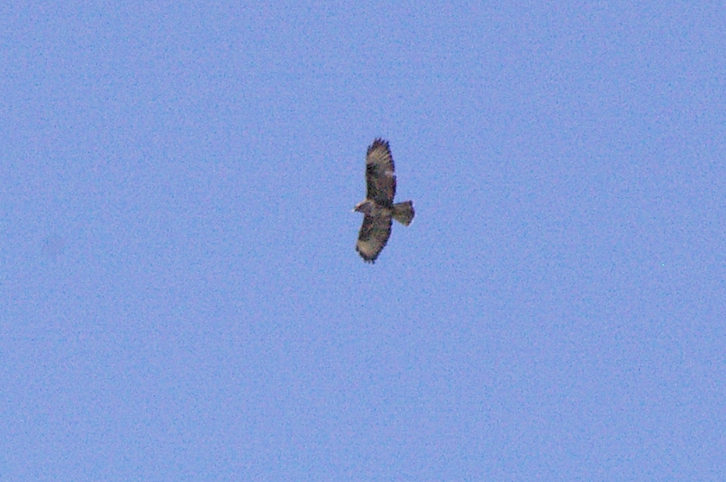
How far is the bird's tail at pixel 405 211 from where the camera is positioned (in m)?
77.9

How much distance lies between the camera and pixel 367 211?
78500 millimetres

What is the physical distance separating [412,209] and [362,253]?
3394mm

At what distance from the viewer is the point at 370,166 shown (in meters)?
77.8

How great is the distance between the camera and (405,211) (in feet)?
256

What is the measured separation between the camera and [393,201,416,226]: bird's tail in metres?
77.9

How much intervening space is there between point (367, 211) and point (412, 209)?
1.67 m

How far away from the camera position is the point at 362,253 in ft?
264

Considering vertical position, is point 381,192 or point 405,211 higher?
point 381,192

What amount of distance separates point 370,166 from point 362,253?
13.4 feet

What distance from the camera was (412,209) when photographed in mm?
78000

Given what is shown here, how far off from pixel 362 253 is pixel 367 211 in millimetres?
2459
